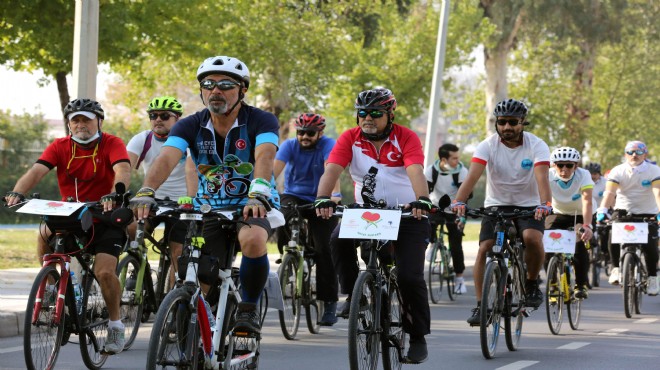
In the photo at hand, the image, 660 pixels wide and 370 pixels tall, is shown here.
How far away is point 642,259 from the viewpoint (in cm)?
1477

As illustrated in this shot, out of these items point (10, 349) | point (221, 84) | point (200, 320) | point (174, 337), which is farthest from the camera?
point (10, 349)

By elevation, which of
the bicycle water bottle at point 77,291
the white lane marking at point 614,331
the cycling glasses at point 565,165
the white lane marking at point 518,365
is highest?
the cycling glasses at point 565,165

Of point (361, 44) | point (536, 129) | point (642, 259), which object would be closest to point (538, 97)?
point (536, 129)

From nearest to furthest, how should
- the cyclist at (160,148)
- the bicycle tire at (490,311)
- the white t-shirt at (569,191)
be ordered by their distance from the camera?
1. the bicycle tire at (490,311)
2. the cyclist at (160,148)
3. the white t-shirt at (569,191)

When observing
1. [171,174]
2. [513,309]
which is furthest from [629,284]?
[171,174]

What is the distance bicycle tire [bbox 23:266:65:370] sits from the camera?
7.56 meters

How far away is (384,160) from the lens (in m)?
8.14

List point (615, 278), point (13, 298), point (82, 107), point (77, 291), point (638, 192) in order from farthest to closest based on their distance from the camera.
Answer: point (638, 192) < point (615, 278) < point (13, 298) < point (82, 107) < point (77, 291)

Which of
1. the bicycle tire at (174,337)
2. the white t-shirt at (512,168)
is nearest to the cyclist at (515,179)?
the white t-shirt at (512,168)

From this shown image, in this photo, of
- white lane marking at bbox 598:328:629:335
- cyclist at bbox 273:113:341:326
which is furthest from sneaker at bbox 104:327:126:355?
white lane marking at bbox 598:328:629:335

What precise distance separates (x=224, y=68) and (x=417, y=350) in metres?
2.32

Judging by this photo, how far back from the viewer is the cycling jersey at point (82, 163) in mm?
8539

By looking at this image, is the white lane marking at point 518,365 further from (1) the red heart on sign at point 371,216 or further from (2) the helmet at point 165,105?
(2) the helmet at point 165,105

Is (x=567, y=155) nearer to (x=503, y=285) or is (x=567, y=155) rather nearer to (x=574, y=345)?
(x=574, y=345)
